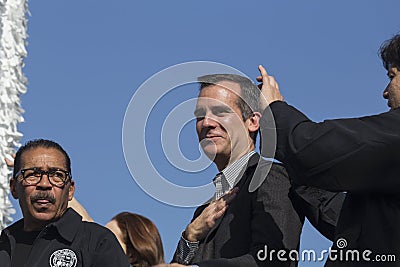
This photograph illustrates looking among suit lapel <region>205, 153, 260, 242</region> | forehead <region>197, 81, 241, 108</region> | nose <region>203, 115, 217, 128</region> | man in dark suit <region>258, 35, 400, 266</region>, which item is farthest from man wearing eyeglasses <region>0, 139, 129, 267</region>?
man in dark suit <region>258, 35, 400, 266</region>

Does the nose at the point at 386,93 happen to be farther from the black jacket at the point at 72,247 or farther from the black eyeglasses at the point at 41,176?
the black eyeglasses at the point at 41,176

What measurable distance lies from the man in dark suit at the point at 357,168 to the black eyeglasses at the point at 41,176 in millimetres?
1638

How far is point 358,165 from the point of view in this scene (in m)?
4.09

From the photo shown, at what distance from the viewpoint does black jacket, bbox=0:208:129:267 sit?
5.14 metres

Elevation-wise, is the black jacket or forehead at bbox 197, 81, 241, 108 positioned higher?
forehead at bbox 197, 81, 241, 108

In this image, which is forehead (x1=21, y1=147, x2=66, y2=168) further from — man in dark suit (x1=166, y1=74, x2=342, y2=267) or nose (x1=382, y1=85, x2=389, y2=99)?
nose (x1=382, y1=85, x2=389, y2=99)

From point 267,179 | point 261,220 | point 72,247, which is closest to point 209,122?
point 267,179

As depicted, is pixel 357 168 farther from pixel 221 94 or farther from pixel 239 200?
pixel 221 94

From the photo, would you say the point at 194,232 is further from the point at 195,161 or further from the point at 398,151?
the point at 398,151

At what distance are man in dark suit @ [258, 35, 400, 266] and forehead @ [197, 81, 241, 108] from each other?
957 millimetres

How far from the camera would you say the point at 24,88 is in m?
22.8

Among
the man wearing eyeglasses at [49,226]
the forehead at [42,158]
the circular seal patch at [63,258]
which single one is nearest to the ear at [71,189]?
the man wearing eyeglasses at [49,226]

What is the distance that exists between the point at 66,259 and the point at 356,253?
1782 mm

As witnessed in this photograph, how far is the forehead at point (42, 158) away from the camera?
17.8 feet
